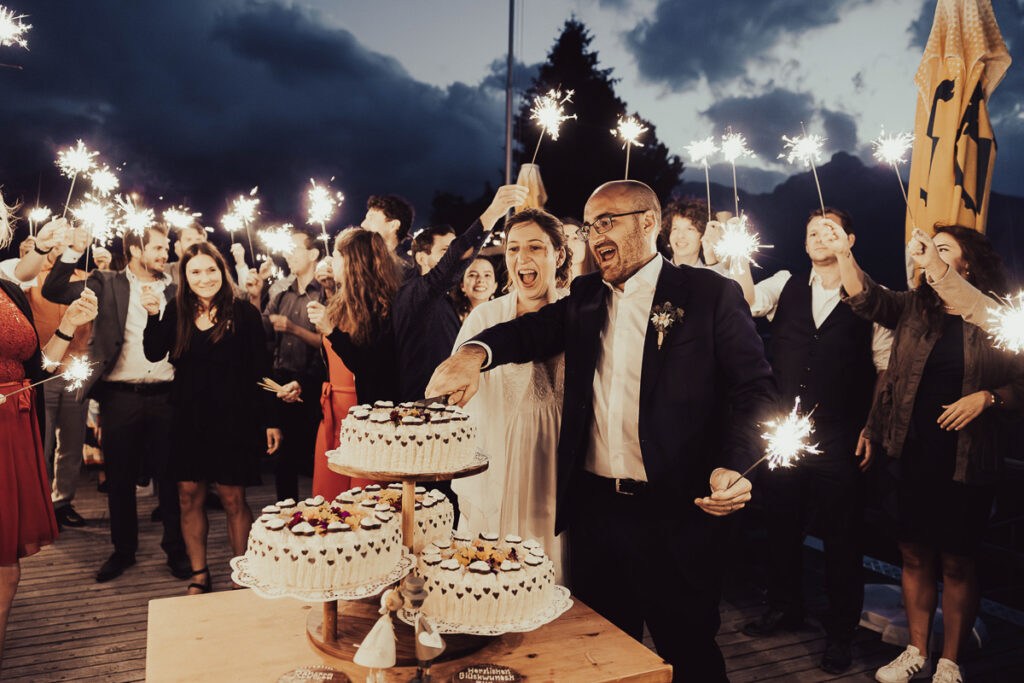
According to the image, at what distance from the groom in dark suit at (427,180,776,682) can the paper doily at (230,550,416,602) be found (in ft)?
2.01

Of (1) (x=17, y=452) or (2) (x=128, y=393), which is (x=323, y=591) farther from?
(2) (x=128, y=393)

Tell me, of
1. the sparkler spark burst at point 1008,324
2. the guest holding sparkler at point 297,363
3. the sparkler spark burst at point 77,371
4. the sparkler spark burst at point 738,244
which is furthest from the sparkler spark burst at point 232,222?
the sparkler spark burst at point 1008,324

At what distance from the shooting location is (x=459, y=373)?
7.12 feet

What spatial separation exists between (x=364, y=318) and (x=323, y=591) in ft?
7.03

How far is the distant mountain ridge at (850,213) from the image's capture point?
74.8 feet

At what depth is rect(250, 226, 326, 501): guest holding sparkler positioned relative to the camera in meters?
5.38

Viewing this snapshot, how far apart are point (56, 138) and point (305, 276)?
24.8 metres

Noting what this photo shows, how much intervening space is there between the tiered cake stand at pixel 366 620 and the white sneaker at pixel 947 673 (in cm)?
285

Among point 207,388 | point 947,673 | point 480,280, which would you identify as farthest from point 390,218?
point 947,673

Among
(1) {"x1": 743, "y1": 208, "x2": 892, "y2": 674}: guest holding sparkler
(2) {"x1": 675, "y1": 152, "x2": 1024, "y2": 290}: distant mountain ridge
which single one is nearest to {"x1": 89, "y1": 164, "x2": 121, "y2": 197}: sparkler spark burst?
(1) {"x1": 743, "y1": 208, "x2": 892, "y2": 674}: guest holding sparkler

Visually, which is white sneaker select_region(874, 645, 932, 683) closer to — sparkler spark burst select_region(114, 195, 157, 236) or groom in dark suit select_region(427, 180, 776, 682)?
groom in dark suit select_region(427, 180, 776, 682)

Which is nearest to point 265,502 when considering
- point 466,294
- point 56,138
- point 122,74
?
point 466,294

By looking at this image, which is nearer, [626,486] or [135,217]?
[626,486]

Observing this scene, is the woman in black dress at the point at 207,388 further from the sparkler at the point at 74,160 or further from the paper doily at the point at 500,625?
the paper doily at the point at 500,625
